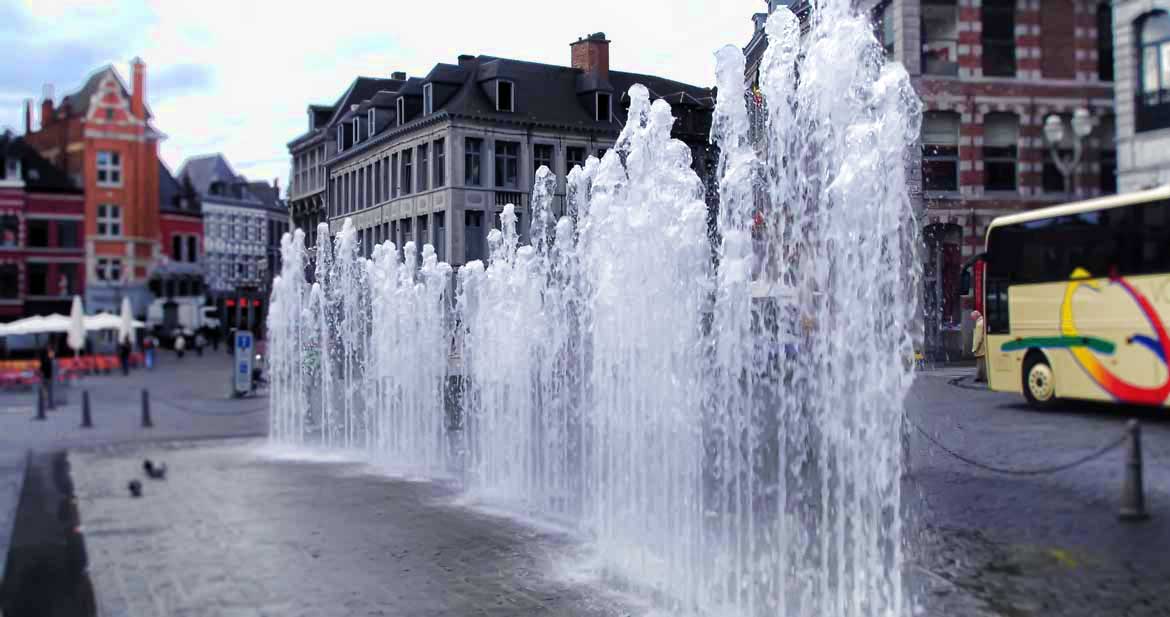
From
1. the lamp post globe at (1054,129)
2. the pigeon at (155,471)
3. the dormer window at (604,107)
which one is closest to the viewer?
the lamp post globe at (1054,129)

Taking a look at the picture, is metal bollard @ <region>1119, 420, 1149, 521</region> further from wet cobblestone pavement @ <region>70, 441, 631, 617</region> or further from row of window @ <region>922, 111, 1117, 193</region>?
wet cobblestone pavement @ <region>70, 441, 631, 617</region>

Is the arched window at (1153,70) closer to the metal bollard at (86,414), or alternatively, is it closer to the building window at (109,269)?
the building window at (109,269)

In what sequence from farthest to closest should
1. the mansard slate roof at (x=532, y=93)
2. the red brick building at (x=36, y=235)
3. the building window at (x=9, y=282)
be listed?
1. the building window at (x=9, y=282)
2. the red brick building at (x=36, y=235)
3. the mansard slate roof at (x=532, y=93)

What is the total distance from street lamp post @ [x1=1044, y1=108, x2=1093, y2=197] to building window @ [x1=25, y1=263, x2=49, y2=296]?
15.0m

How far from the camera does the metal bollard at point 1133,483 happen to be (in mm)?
7852

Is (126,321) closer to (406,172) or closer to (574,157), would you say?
(406,172)

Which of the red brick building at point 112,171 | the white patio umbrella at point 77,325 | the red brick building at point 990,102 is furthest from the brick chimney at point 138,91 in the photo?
the red brick building at point 990,102

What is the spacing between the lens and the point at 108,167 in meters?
13.3

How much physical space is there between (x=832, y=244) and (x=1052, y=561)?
3021mm

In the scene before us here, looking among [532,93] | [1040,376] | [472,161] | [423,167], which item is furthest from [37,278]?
[1040,376]

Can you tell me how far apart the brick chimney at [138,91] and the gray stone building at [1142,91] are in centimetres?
1077

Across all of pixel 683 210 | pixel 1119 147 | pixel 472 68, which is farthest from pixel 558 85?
pixel 1119 147

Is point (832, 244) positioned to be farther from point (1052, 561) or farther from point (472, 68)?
point (472, 68)

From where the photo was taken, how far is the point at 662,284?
25.7 feet
